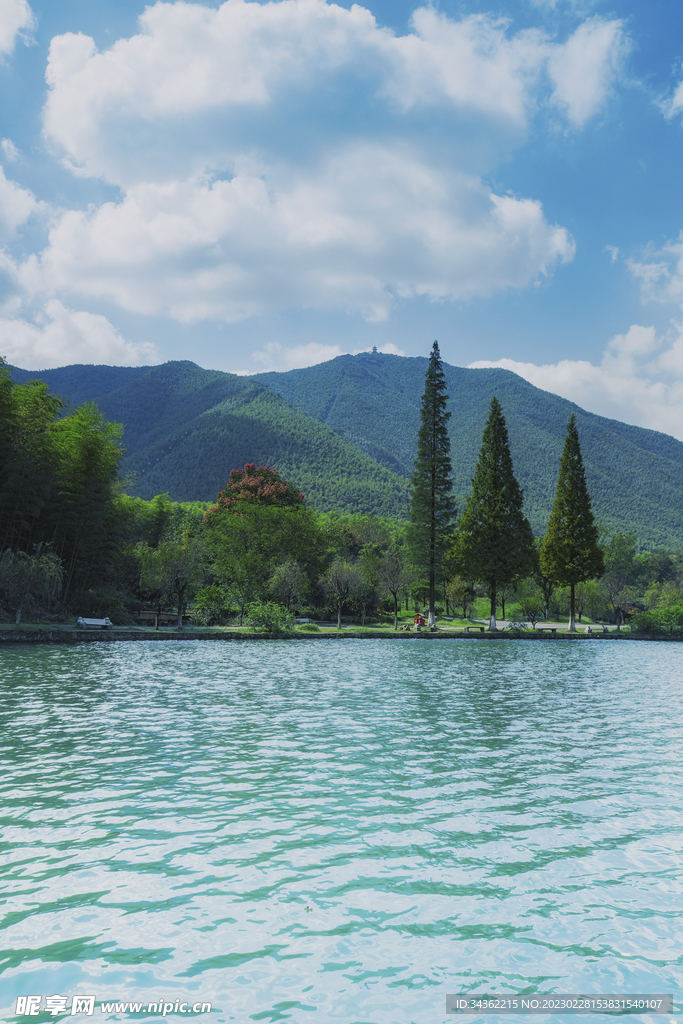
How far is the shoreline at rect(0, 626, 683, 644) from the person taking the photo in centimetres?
2991

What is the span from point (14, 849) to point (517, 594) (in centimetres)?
6430

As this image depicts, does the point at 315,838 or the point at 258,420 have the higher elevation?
the point at 258,420

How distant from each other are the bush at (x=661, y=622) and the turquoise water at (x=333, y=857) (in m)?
40.1

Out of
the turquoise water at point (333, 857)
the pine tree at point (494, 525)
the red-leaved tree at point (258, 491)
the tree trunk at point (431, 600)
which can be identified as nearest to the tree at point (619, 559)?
the pine tree at point (494, 525)

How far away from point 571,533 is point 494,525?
28.2 ft

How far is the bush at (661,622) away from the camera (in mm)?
49938

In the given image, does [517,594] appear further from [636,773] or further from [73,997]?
[73,997]

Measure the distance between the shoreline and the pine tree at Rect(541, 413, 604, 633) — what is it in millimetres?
6850

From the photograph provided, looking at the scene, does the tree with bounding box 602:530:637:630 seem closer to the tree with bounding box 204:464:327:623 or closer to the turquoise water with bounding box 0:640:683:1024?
the tree with bounding box 204:464:327:623

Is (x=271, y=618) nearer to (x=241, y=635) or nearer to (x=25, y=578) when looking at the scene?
(x=241, y=635)

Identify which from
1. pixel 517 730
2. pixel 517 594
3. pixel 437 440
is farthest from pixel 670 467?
pixel 517 730

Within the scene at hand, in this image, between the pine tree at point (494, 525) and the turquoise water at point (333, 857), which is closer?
the turquoise water at point (333, 857)

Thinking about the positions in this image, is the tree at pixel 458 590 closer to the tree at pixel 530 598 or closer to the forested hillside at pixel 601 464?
the tree at pixel 530 598

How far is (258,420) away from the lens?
152 meters
